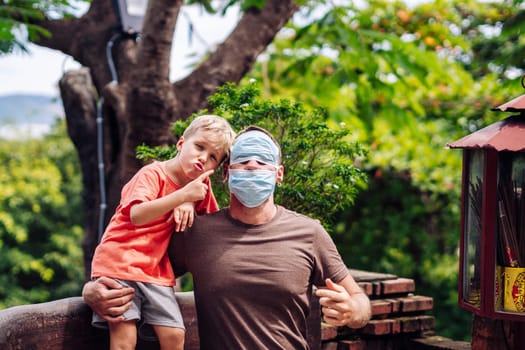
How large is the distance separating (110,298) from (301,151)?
1.52 metres

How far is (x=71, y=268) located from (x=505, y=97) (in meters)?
9.95

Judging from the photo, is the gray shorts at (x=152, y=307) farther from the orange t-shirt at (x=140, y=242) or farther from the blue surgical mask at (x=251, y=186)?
the blue surgical mask at (x=251, y=186)

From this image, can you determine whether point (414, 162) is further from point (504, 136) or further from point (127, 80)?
point (504, 136)

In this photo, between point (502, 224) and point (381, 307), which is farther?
point (381, 307)

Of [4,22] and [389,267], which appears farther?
[389,267]

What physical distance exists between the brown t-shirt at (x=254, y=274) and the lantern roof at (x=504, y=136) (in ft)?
2.39

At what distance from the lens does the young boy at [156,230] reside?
9.23ft

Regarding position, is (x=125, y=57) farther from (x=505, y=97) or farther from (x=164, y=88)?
(x=505, y=97)

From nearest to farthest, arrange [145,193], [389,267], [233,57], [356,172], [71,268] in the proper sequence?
[145,193] → [356,172] → [233,57] → [389,267] → [71,268]

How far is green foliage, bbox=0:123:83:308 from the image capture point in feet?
49.2

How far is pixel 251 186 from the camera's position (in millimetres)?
2924

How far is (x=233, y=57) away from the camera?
5844mm

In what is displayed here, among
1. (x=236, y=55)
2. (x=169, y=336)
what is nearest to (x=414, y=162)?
(x=236, y=55)

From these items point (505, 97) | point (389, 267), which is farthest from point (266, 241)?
point (505, 97)
